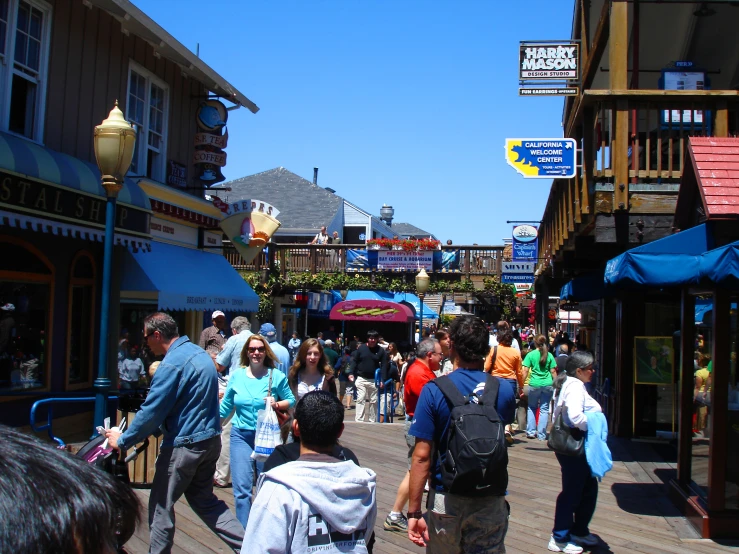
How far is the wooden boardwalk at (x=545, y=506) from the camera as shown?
5.94m

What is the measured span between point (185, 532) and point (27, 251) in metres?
5.21

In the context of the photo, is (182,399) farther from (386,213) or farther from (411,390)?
(386,213)

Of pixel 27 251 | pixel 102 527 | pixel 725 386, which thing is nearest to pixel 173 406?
pixel 102 527

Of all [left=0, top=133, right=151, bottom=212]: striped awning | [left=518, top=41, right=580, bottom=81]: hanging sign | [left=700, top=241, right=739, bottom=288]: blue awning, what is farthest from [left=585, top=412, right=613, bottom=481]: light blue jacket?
[left=0, top=133, right=151, bottom=212]: striped awning

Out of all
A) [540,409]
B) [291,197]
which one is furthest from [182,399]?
[291,197]

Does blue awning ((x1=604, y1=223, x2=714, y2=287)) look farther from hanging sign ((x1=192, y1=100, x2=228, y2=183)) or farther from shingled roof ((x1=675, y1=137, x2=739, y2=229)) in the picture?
hanging sign ((x1=192, y1=100, x2=228, y2=183))

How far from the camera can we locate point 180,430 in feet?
15.3

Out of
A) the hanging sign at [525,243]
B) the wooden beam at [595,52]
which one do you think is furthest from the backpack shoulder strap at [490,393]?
the hanging sign at [525,243]

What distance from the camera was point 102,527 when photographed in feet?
3.65

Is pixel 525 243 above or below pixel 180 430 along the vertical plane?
above

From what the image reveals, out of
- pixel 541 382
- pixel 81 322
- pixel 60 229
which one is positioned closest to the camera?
pixel 60 229

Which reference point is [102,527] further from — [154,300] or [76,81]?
[154,300]

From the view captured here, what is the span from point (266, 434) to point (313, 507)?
2799 mm

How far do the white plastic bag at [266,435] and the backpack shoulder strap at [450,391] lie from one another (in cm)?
202
